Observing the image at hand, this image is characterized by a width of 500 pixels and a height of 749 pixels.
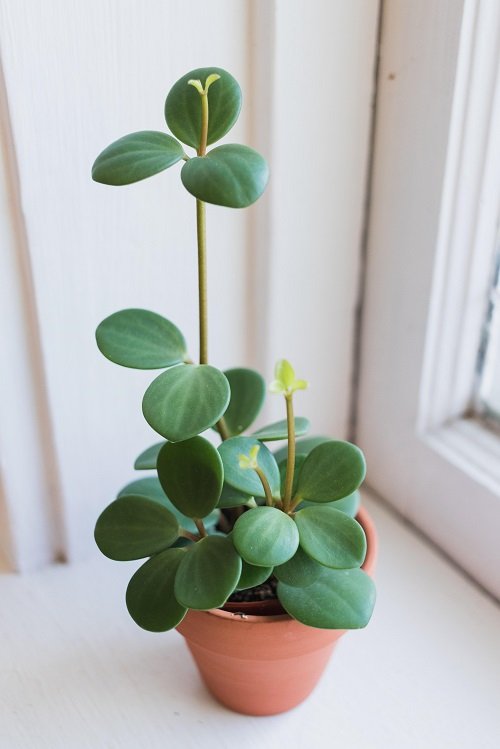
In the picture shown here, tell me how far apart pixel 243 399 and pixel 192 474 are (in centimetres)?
10

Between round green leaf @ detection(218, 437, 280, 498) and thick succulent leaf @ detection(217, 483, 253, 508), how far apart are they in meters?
0.02

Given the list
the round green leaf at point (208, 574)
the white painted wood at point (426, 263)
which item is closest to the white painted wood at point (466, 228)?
the white painted wood at point (426, 263)

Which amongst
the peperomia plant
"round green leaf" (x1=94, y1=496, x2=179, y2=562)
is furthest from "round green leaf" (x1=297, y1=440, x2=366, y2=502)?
"round green leaf" (x1=94, y1=496, x2=179, y2=562)

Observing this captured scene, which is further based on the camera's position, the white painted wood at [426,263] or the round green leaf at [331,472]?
the white painted wood at [426,263]

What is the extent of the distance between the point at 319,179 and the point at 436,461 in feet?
0.99

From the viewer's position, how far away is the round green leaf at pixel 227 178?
1.45ft

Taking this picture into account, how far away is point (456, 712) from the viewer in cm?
62

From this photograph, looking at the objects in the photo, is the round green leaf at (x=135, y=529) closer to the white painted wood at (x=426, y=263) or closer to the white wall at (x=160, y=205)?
the white wall at (x=160, y=205)

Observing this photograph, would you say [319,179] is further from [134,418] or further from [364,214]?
[134,418]

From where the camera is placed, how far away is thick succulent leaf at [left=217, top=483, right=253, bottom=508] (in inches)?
22.0

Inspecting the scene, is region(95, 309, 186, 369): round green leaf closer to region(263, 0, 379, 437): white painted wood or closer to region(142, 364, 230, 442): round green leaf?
region(142, 364, 230, 442): round green leaf

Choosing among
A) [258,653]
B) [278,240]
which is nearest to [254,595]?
[258,653]

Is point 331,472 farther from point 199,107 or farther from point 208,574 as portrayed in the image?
point 199,107

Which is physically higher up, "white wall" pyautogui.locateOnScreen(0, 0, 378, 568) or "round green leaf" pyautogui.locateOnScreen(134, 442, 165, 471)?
"white wall" pyautogui.locateOnScreen(0, 0, 378, 568)
